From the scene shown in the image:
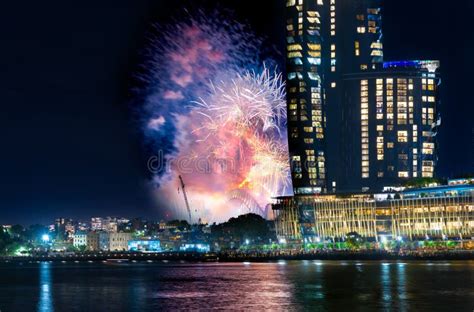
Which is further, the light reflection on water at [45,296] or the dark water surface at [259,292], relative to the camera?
the light reflection on water at [45,296]

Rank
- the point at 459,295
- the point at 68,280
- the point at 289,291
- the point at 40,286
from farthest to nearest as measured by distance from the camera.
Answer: the point at 68,280 → the point at 40,286 → the point at 289,291 → the point at 459,295

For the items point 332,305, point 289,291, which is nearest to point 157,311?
point 332,305

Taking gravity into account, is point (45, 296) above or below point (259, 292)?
above

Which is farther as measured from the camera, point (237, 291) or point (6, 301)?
point (237, 291)

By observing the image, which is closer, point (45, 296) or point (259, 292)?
point (259, 292)

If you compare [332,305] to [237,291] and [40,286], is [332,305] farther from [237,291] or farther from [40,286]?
[40,286]

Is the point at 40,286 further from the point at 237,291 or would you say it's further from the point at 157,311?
the point at 157,311

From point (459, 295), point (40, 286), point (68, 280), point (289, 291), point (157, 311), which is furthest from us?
point (68, 280)

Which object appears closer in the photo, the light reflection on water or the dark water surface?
the dark water surface
